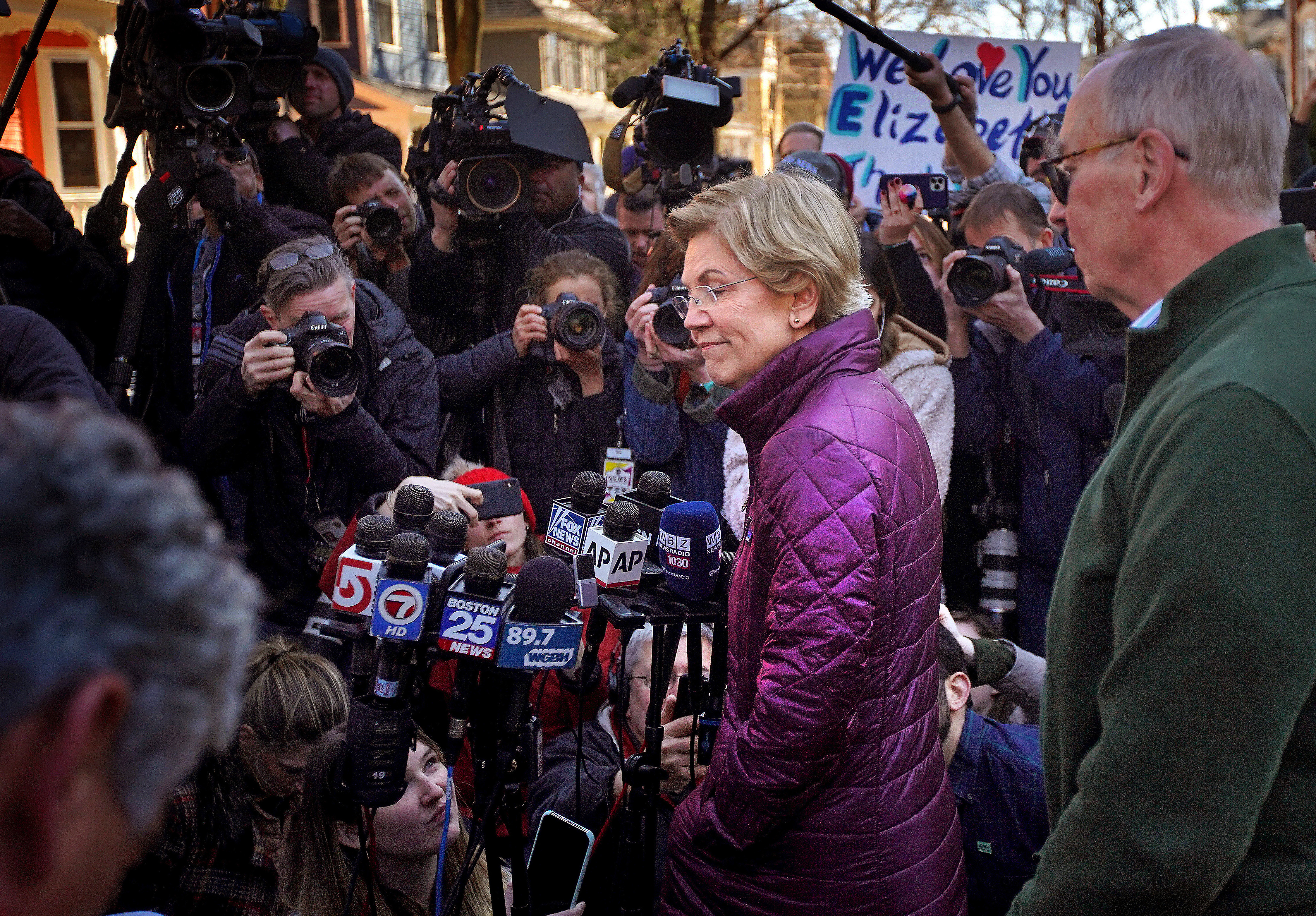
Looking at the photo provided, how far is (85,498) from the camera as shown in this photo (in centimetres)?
75

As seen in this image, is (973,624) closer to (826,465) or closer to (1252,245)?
(826,465)

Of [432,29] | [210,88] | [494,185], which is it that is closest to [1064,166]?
[494,185]

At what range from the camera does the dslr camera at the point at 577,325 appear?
12.7ft

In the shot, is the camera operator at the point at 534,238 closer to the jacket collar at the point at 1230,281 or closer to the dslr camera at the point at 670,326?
the dslr camera at the point at 670,326

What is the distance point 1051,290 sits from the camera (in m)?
3.77

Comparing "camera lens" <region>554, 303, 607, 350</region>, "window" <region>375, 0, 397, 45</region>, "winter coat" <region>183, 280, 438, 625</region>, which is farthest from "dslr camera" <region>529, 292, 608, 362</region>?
"window" <region>375, 0, 397, 45</region>

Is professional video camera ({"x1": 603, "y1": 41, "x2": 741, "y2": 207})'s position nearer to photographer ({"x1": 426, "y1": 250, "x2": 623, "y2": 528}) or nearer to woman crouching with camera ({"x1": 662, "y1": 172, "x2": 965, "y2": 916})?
photographer ({"x1": 426, "y1": 250, "x2": 623, "y2": 528})

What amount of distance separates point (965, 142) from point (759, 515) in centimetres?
324

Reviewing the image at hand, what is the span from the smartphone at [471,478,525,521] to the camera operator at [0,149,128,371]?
7.99ft

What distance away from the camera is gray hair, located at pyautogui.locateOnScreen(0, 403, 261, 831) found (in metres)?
0.72

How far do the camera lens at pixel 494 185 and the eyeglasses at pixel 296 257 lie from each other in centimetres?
96

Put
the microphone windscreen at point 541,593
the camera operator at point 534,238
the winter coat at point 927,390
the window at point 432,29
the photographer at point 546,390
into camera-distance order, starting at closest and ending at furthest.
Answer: the microphone windscreen at point 541,593
the winter coat at point 927,390
the photographer at point 546,390
the camera operator at point 534,238
the window at point 432,29

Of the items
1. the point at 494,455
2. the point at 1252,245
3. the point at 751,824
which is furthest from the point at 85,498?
the point at 494,455

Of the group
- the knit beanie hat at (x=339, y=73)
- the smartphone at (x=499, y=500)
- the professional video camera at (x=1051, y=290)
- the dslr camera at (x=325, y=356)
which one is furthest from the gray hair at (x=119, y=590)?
the knit beanie hat at (x=339, y=73)
